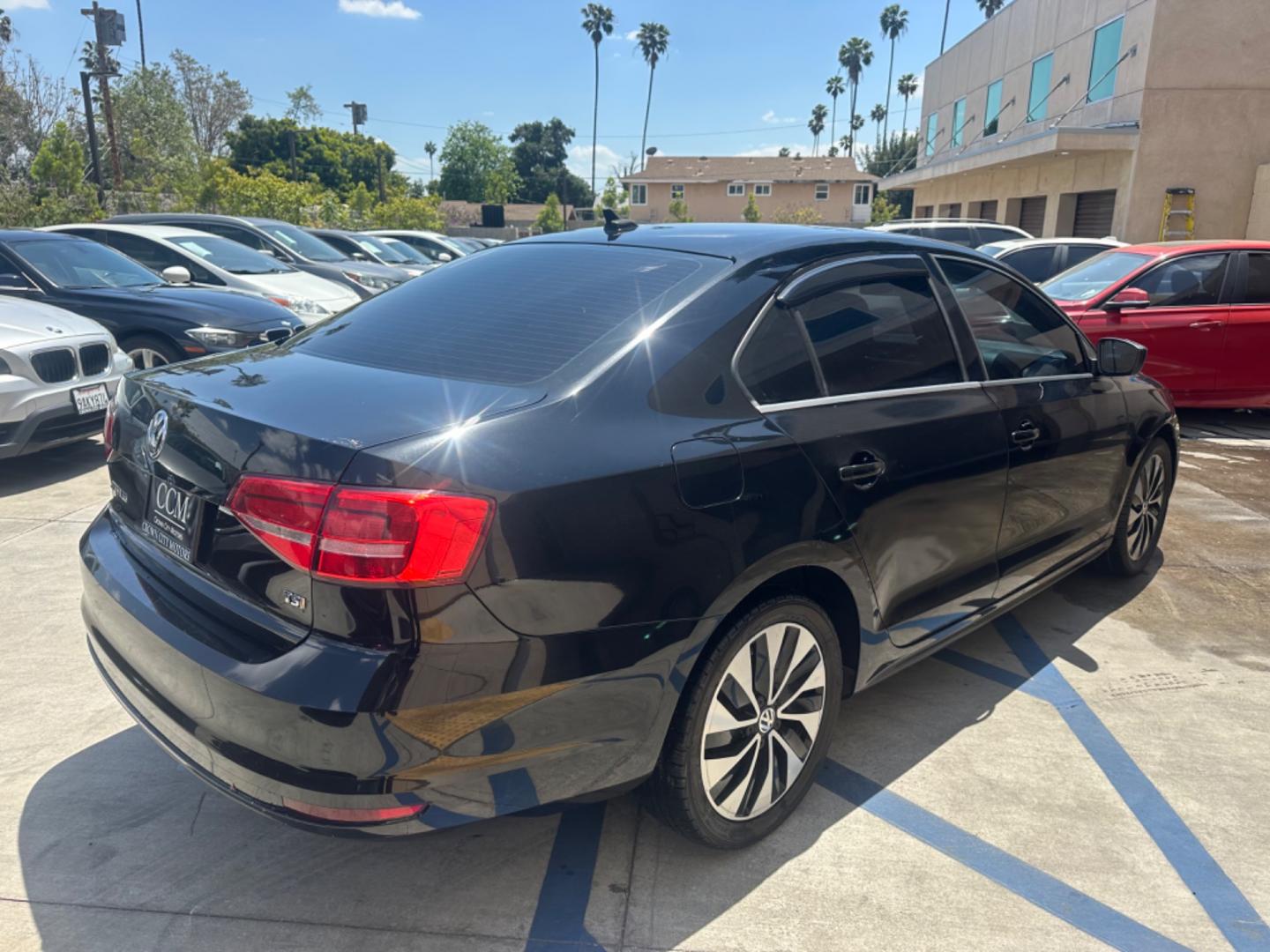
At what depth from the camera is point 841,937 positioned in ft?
7.79

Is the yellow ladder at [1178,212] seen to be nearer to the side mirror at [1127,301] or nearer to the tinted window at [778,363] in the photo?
the side mirror at [1127,301]

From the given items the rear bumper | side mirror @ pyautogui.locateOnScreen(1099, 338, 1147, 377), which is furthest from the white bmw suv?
side mirror @ pyautogui.locateOnScreen(1099, 338, 1147, 377)

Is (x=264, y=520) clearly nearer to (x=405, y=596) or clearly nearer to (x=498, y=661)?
(x=405, y=596)

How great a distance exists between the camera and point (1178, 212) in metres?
20.0

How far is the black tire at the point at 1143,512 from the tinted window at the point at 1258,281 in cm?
476

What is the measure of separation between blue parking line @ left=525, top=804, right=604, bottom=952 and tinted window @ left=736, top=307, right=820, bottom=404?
119cm

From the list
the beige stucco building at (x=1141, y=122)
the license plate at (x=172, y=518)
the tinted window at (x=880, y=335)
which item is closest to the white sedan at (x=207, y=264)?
the license plate at (x=172, y=518)

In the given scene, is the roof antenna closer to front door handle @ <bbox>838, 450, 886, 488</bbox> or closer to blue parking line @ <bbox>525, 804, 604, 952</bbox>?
Answer: front door handle @ <bbox>838, 450, 886, 488</bbox>

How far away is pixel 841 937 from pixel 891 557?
42.9 inches

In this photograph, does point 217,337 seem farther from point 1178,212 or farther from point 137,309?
point 1178,212

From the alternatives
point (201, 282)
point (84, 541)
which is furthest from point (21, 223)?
point (84, 541)

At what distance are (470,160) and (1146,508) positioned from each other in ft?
302

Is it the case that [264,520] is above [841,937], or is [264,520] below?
above

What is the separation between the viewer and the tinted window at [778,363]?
2592 millimetres
